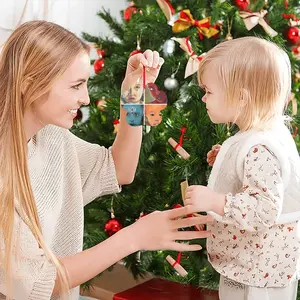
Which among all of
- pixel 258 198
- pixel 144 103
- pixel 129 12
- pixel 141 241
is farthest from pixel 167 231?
pixel 129 12

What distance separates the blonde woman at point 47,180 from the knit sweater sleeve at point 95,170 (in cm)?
5

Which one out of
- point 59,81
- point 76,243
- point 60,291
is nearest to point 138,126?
point 59,81

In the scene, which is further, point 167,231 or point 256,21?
point 256,21

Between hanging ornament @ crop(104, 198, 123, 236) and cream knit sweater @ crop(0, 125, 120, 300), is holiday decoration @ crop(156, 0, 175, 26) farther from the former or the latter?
hanging ornament @ crop(104, 198, 123, 236)

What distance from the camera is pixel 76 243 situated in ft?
5.47

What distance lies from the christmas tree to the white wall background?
0.50m

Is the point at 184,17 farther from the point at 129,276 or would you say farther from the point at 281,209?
the point at 129,276

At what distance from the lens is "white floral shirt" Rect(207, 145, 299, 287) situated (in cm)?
131

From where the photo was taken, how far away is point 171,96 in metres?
1.99

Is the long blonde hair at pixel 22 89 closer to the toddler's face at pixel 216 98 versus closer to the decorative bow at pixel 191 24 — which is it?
the toddler's face at pixel 216 98

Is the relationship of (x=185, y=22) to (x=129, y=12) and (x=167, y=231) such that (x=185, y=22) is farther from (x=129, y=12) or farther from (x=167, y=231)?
(x=167, y=231)

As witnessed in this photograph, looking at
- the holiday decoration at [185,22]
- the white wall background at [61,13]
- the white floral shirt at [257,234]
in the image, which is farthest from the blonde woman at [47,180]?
the white wall background at [61,13]

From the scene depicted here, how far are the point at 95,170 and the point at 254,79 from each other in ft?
1.87

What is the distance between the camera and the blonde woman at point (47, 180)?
4.37 feet
